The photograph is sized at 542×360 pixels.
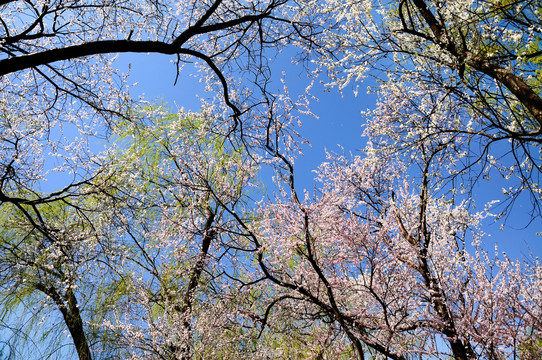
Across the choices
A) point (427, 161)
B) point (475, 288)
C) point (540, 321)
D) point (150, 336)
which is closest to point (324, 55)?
point (427, 161)

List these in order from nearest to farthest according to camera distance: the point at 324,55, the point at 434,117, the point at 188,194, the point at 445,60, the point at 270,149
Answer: the point at 445,60
the point at 270,149
the point at 434,117
the point at 324,55
the point at 188,194

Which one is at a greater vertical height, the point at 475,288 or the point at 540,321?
the point at 475,288

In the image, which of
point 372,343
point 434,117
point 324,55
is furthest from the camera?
point 324,55

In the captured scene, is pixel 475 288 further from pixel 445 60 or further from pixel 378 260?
pixel 445 60

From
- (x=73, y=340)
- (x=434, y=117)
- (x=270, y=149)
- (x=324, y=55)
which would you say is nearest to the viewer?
(x=270, y=149)

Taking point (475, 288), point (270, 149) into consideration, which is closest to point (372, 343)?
point (475, 288)

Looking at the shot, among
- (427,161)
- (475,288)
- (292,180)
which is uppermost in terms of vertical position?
(427,161)

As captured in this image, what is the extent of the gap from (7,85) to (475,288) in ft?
21.0

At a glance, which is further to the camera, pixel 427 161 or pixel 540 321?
pixel 427 161

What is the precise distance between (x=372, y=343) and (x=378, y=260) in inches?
31.3

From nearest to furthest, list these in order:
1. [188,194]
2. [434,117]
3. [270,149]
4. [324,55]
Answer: [270,149]
[434,117]
[324,55]
[188,194]

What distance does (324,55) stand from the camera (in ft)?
18.3

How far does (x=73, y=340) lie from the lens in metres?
6.88

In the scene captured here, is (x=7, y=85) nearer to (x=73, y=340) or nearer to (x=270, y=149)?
(x=270, y=149)
